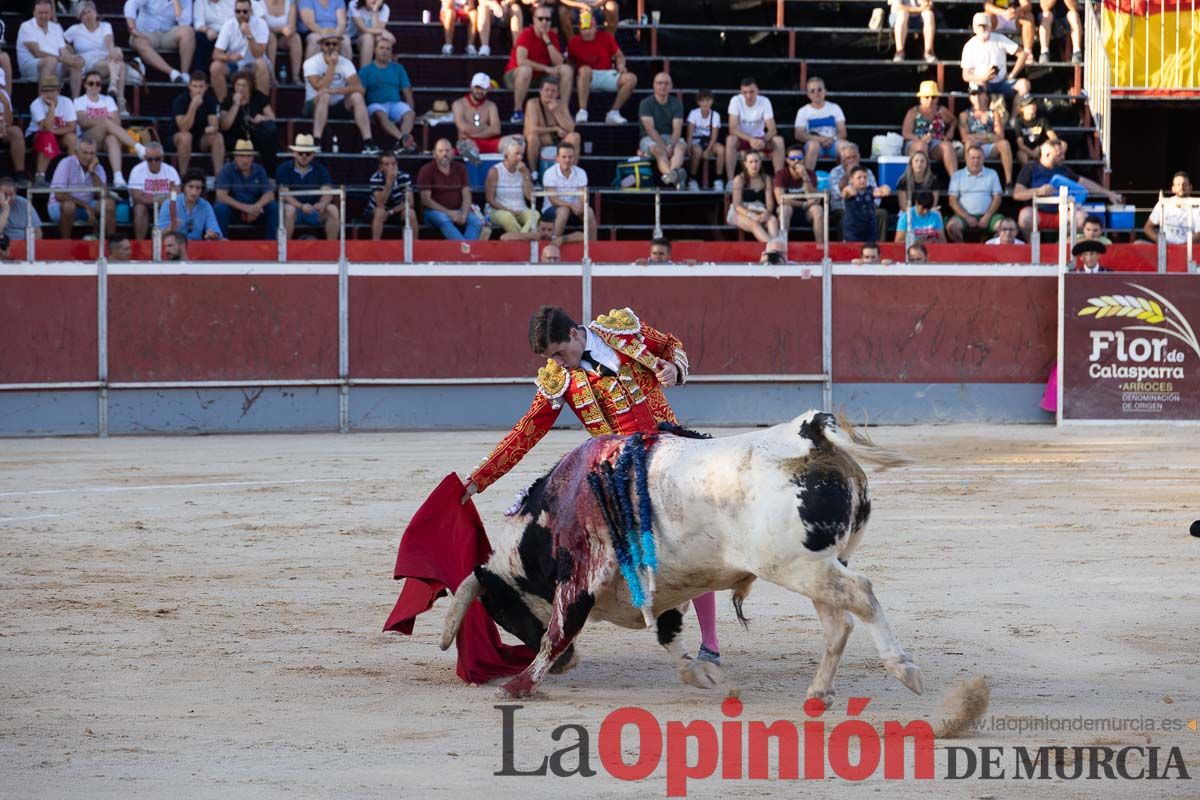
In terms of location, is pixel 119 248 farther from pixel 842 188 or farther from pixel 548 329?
pixel 548 329

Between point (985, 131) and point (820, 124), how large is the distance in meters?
1.56

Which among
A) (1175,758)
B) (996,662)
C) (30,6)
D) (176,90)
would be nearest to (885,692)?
(996,662)

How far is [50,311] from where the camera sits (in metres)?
13.7

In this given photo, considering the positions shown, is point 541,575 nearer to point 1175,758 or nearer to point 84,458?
point 1175,758

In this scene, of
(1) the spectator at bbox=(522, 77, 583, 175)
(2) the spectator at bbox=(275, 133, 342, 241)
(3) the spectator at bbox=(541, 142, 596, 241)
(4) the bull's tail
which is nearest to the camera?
(4) the bull's tail

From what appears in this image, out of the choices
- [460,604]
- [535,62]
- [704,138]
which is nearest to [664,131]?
[704,138]

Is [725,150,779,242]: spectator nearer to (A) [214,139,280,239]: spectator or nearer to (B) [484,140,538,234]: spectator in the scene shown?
(B) [484,140,538,234]: spectator

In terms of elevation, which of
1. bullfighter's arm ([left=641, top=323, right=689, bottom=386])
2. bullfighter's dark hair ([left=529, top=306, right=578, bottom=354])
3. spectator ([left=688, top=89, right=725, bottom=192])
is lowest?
bullfighter's arm ([left=641, top=323, right=689, bottom=386])

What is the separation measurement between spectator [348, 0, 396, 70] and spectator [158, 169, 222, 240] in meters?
2.82

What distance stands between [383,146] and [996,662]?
36.7 feet

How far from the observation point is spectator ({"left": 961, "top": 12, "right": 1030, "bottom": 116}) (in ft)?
56.7

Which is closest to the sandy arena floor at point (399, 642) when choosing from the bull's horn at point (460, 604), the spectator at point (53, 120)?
the bull's horn at point (460, 604)

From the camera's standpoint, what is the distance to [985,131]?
53.9 ft

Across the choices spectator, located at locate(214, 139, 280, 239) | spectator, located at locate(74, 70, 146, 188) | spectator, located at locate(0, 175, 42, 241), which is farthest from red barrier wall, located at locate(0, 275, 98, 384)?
spectator, located at locate(74, 70, 146, 188)
